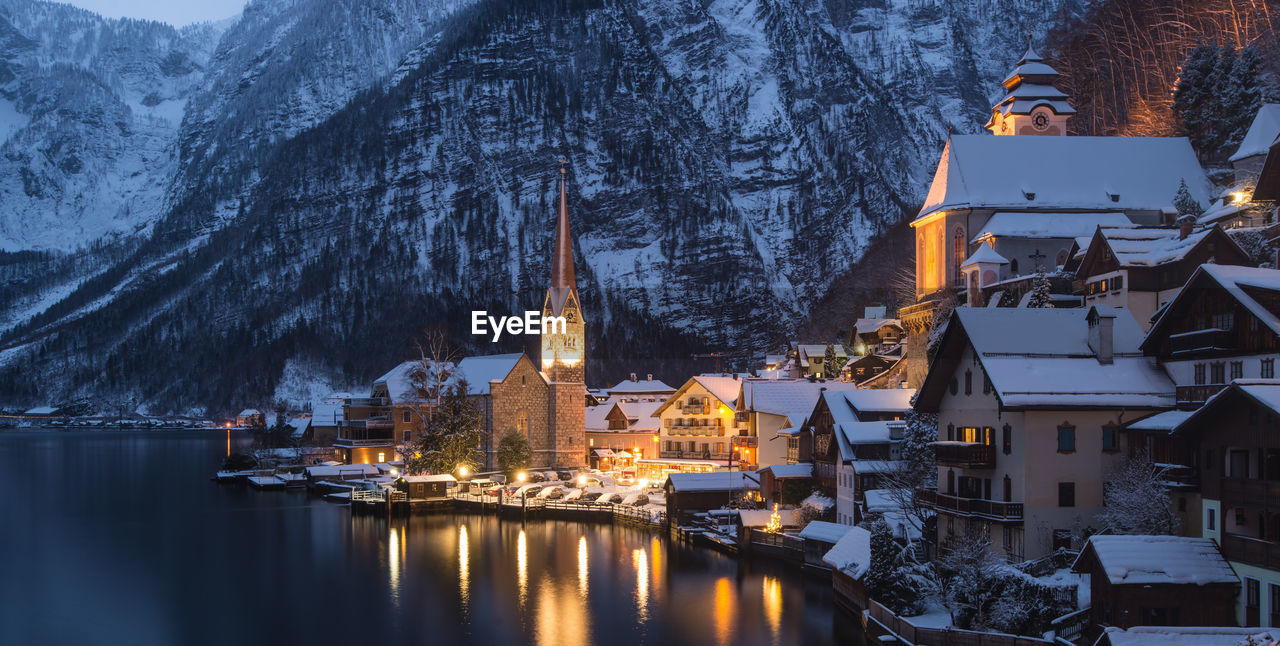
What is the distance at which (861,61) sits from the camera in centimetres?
16250

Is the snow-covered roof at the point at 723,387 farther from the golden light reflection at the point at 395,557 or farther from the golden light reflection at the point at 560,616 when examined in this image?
the golden light reflection at the point at 560,616

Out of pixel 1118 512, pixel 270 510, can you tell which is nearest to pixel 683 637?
pixel 1118 512

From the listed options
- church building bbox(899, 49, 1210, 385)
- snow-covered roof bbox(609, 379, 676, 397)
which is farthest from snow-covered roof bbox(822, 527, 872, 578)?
→ snow-covered roof bbox(609, 379, 676, 397)

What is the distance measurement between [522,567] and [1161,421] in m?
26.5

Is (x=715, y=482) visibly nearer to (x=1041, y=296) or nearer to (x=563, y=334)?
(x=1041, y=296)

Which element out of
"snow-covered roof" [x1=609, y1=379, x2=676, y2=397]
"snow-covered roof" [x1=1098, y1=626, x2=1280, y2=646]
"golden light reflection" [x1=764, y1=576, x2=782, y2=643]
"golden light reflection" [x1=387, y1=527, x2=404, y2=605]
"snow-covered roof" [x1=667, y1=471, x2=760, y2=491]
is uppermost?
"snow-covered roof" [x1=609, y1=379, x2=676, y2=397]

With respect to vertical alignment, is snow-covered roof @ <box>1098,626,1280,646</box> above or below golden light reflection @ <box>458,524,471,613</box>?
above

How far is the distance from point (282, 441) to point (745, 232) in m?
79.5

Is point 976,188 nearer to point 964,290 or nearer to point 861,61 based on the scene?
point 964,290

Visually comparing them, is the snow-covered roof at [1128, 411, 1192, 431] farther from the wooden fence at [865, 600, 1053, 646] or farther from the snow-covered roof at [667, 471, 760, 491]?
the snow-covered roof at [667, 471, 760, 491]

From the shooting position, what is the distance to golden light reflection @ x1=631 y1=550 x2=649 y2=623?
114ft

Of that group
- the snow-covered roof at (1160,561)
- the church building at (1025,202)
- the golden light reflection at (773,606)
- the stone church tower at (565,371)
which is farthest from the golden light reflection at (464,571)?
the stone church tower at (565,371)

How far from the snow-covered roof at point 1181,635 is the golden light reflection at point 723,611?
1249 centimetres

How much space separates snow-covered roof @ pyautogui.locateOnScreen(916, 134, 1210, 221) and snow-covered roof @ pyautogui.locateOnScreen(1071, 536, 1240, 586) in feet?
103
